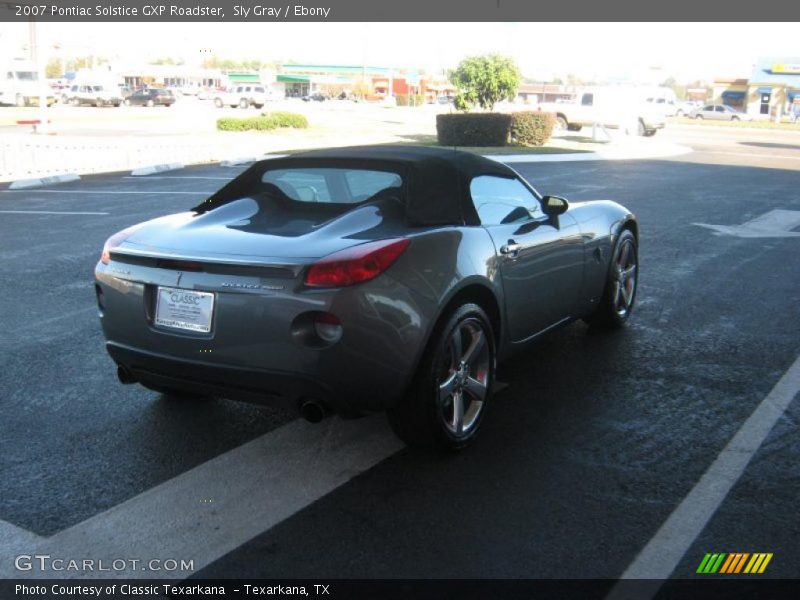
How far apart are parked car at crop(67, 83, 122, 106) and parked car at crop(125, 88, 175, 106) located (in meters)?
1.28

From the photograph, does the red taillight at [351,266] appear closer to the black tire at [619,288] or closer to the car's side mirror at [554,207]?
the car's side mirror at [554,207]

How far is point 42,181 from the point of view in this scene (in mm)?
18062

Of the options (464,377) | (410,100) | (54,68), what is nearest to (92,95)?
(410,100)

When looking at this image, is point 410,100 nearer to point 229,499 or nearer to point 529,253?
point 529,253

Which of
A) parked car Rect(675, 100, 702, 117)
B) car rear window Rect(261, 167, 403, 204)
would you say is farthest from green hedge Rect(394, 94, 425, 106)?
car rear window Rect(261, 167, 403, 204)

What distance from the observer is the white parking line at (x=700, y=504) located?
3.17 m

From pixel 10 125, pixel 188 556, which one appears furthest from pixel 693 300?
pixel 10 125

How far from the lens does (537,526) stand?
3.52 m

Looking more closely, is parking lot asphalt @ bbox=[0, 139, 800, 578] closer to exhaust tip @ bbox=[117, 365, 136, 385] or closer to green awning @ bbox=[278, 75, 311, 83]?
exhaust tip @ bbox=[117, 365, 136, 385]

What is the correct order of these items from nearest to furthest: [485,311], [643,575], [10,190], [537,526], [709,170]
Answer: [643,575] < [537,526] < [485,311] < [10,190] < [709,170]

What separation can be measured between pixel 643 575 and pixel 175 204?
12.3 m

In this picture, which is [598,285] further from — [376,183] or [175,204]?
[175,204]

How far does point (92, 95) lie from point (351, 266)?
63953 mm

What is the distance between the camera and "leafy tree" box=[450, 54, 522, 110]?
30703 mm
